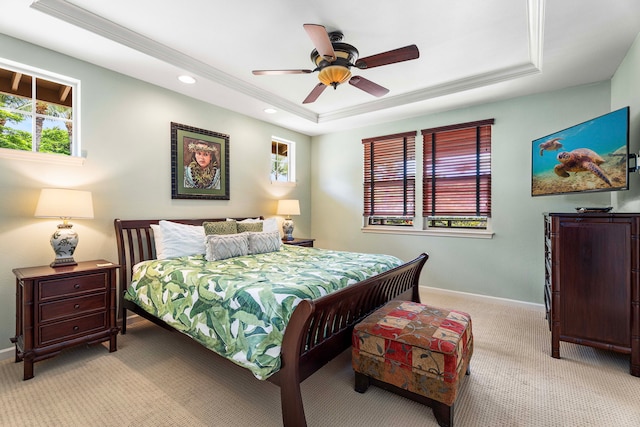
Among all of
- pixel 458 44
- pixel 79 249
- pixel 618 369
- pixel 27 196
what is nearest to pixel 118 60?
pixel 27 196

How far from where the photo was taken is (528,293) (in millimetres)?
3758

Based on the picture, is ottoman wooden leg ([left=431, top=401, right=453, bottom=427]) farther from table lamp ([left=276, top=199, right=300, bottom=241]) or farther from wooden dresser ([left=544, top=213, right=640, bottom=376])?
table lamp ([left=276, top=199, right=300, bottom=241])

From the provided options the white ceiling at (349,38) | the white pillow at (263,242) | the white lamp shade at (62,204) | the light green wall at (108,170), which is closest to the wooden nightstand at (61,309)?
the light green wall at (108,170)

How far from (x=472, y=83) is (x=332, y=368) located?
349cm

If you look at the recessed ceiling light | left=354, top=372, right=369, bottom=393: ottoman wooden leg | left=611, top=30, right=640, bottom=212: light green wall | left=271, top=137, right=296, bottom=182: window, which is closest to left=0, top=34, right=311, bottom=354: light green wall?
the recessed ceiling light

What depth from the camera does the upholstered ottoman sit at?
1727 millimetres

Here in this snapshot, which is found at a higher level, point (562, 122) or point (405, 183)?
point (562, 122)

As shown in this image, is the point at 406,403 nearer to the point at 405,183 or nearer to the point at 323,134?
the point at 405,183

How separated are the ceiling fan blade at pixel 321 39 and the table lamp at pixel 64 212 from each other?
238 cm

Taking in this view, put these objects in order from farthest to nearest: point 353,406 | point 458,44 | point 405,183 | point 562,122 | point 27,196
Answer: point 405,183
point 562,122
point 458,44
point 27,196
point 353,406

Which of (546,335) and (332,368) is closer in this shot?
(332,368)

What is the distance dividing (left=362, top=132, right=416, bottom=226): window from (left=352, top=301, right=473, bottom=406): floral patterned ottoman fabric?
2732mm

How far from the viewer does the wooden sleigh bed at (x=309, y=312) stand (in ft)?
5.39

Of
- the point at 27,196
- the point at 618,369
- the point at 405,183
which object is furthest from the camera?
the point at 405,183
